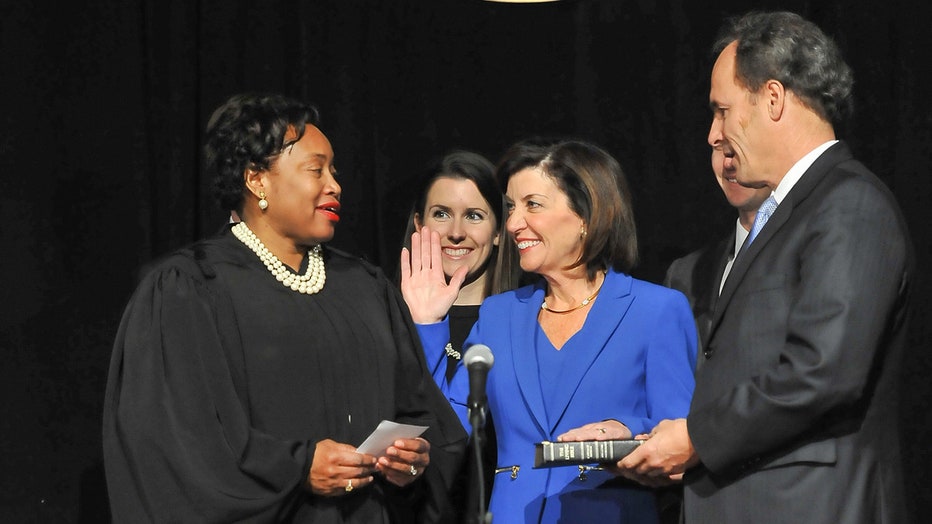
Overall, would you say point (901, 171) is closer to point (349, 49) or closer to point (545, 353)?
point (545, 353)

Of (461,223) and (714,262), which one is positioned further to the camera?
(461,223)

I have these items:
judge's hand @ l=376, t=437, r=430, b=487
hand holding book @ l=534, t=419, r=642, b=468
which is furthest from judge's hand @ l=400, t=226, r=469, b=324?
hand holding book @ l=534, t=419, r=642, b=468

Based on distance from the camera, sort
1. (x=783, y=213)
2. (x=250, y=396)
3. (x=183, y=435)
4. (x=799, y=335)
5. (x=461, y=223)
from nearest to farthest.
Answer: (x=799, y=335) < (x=783, y=213) < (x=183, y=435) < (x=250, y=396) < (x=461, y=223)

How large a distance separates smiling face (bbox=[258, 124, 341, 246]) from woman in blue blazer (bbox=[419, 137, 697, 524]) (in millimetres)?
531

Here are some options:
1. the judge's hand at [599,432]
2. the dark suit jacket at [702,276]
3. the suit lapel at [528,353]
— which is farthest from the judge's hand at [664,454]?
the dark suit jacket at [702,276]

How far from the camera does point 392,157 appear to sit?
4391mm

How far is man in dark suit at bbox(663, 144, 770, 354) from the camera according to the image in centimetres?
373

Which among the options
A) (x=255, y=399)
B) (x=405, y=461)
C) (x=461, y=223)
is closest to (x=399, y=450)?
(x=405, y=461)

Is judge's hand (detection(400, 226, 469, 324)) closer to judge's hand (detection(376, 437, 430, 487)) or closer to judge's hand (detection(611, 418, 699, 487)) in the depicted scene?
judge's hand (detection(376, 437, 430, 487))

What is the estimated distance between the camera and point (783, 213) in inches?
102

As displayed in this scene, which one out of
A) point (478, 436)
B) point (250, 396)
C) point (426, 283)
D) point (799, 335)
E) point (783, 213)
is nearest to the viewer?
point (478, 436)

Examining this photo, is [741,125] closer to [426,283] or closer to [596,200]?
[596,200]

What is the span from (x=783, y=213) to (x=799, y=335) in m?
0.31

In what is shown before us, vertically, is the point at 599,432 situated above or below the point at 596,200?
below
